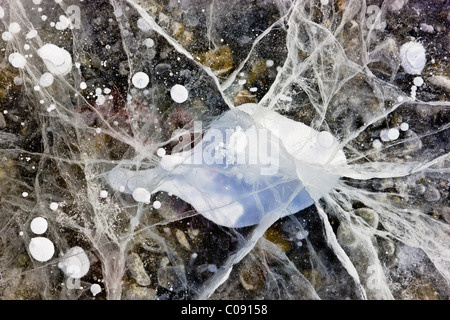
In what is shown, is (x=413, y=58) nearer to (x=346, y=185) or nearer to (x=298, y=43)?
(x=298, y=43)

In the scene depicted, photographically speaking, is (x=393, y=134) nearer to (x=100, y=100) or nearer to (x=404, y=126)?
(x=404, y=126)

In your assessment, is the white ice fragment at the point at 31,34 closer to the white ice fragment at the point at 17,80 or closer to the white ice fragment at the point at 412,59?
the white ice fragment at the point at 17,80

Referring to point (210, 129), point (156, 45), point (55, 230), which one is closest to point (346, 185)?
point (210, 129)

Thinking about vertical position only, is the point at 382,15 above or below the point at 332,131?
above

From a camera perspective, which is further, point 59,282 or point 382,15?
point 382,15

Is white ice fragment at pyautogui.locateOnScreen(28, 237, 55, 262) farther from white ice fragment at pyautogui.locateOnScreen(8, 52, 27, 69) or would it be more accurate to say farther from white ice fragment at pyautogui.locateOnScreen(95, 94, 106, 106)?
white ice fragment at pyautogui.locateOnScreen(8, 52, 27, 69)

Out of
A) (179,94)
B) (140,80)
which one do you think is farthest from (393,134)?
(140,80)

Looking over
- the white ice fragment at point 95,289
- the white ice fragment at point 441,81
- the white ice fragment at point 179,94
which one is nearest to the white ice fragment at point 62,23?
the white ice fragment at point 179,94
